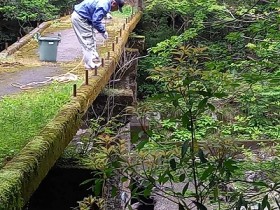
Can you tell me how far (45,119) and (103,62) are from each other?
3.06m

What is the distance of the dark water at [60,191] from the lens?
620cm

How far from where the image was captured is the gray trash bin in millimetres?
8523

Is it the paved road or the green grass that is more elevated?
the green grass

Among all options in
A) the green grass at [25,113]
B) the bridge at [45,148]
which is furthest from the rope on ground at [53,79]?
the green grass at [25,113]

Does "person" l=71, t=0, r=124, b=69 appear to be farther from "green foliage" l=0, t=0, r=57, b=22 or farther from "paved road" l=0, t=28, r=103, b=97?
"green foliage" l=0, t=0, r=57, b=22

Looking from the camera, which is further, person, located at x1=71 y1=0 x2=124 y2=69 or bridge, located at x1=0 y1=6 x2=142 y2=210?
person, located at x1=71 y1=0 x2=124 y2=69

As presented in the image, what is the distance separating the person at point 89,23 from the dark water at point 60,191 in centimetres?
218

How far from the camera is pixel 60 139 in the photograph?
4.94 metres

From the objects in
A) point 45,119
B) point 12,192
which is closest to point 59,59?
point 45,119

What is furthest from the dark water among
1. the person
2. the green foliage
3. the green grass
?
the green foliage

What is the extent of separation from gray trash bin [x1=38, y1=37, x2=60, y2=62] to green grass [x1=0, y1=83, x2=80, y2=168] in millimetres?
1792

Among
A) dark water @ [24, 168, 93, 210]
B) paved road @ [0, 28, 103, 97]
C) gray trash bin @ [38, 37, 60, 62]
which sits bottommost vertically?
dark water @ [24, 168, 93, 210]

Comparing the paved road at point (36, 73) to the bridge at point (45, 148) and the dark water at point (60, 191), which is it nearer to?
the bridge at point (45, 148)

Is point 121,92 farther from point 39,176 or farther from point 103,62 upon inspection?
point 39,176
